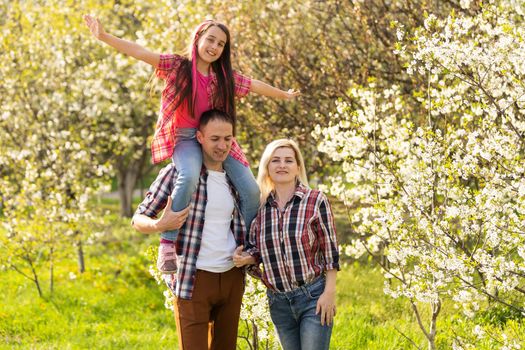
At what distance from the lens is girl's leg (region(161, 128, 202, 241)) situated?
3527mm

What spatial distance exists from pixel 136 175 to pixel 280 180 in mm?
17333

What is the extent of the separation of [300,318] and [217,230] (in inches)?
26.0

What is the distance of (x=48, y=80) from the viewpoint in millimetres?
12688

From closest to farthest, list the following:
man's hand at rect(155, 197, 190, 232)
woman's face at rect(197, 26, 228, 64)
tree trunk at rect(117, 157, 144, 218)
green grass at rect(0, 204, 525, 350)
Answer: man's hand at rect(155, 197, 190, 232) → woman's face at rect(197, 26, 228, 64) → green grass at rect(0, 204, 525, 350) → tree trunk at rect(117, 157, 144, 218)

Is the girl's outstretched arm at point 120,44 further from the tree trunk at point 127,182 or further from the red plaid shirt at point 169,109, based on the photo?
the tree trunk at point 127,182

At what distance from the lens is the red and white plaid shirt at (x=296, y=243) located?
3572mm

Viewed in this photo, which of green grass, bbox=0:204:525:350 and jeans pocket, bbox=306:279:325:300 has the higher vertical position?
jeans pocket, bbox=306:279:325:300

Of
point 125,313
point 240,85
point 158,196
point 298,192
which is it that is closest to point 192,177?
point 158,196

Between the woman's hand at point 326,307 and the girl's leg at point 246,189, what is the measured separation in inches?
22.8

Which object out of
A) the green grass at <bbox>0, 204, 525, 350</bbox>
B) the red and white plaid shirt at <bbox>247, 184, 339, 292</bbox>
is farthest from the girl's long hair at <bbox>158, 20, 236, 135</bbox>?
the green grass at <bbox>0, 204, 525, 350</bbox>

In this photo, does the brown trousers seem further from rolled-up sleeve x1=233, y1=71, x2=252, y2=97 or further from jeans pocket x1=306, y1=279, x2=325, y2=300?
rolled-up sleeve x1=233, y1=71, x2=252, y2=97

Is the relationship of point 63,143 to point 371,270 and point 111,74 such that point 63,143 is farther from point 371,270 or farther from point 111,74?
point 371,270

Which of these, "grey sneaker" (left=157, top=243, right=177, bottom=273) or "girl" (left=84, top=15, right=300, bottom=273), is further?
Result: "girl" (left=84, top=15, right=300, bottom=273)

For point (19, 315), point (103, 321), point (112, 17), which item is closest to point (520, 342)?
point (103, 321)
